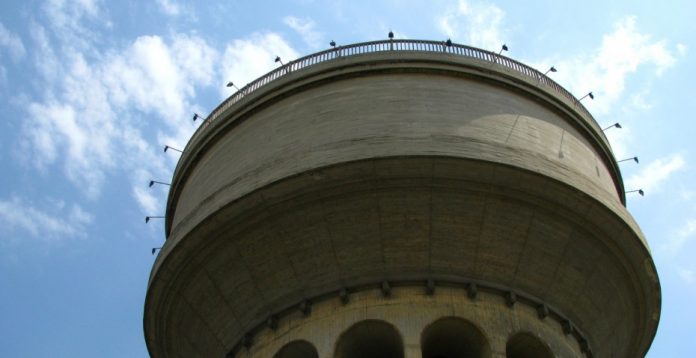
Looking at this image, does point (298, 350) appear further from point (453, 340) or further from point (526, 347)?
point (526, 347)

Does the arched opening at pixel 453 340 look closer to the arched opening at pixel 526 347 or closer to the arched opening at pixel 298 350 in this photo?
the arched opening at pixel 526 347

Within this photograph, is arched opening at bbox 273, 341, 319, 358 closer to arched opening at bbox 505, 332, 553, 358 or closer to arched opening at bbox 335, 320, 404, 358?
arched opening at bbox 335, 320, 404, 358

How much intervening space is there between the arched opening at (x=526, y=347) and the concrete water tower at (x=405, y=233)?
0.04 meters

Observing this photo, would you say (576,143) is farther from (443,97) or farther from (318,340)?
(318,340)

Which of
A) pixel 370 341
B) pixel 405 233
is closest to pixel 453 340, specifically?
pixel 370 341

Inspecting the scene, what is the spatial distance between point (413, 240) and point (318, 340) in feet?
7.14

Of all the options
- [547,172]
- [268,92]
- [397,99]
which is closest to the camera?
[547,172]

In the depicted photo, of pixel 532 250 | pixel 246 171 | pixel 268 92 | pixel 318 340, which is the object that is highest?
pixel 268 92

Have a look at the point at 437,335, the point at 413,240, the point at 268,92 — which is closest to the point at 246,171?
the point at 268,92

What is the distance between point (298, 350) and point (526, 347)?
3.72 m

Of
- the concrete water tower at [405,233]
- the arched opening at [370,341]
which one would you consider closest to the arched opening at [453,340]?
the concrete water tower at [405,233]

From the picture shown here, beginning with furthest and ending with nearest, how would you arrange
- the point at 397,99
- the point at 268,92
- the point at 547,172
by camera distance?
the point at 268,92 < the point at 397,99 < the point at 547,172

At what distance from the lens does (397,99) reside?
16594 millimetres

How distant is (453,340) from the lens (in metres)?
16.5
